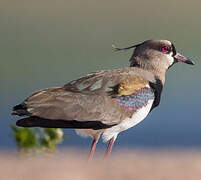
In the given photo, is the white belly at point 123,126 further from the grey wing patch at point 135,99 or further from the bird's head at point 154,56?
the bird's head at point 154,56

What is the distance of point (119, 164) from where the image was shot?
6.52 m

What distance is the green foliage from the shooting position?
27.8ft

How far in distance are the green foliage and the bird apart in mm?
343

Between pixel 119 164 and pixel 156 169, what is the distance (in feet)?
1.70

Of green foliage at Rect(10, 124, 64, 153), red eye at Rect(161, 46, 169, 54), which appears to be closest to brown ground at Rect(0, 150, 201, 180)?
green foliage at Rect(10, 124, 64, 153)

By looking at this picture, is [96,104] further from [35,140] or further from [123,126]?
[35,140]

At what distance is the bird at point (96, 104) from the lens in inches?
314

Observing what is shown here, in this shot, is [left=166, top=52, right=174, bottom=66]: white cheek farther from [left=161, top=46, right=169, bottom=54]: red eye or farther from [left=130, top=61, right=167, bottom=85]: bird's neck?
[left=130, top=61, right=167, bottom=85]: bird's neck

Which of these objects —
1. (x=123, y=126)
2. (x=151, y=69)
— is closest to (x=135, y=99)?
(x=123, y=126)

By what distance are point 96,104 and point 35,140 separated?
82cm

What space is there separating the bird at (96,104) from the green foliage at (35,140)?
343 mm

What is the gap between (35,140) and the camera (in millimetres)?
8523

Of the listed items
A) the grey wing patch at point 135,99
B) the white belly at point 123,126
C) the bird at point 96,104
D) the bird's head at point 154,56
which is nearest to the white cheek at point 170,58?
the bird's head at point 154,56

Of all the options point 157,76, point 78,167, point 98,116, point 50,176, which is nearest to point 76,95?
point 98,116
